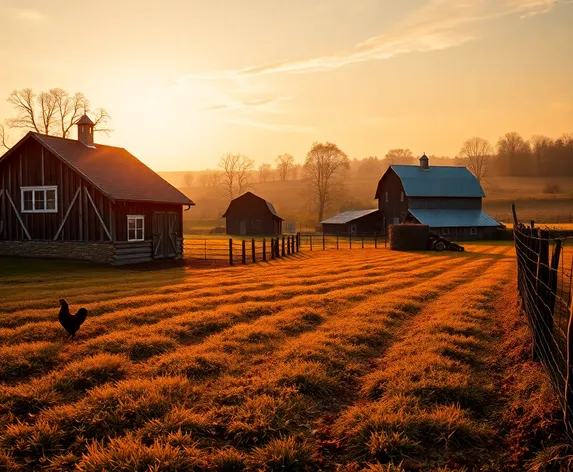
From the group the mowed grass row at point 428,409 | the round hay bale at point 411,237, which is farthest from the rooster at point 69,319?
the round hay bale at point 411,237

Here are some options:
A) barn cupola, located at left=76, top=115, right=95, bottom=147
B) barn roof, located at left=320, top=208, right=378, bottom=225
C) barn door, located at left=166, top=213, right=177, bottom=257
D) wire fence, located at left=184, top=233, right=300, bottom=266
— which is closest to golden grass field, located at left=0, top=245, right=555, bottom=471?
wire fence, located at left=184, top=233, right=300, bottom=266

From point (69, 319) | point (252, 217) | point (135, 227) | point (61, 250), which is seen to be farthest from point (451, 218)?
point (69, 319)

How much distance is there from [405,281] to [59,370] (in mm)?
14551

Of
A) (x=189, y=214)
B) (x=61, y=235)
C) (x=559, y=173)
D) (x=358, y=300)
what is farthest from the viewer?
(x=559, y=173)

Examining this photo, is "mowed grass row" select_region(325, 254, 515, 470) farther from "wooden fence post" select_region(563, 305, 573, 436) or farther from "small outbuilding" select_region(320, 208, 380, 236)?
"small outbuilding" select_region(320, 208, 380, 236)

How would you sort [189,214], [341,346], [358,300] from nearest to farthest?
A: 1. [341,346]
2. [358,300]
3. [189,214]

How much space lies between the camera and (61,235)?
96.0ft

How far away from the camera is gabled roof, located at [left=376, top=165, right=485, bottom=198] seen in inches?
2421

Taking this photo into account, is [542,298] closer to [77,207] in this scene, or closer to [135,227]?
[135,227]

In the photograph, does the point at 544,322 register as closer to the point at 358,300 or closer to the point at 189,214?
the point at 358,300

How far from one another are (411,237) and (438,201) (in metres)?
22.2

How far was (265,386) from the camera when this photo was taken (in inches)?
300

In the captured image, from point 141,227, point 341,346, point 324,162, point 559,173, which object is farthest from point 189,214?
point 341,346

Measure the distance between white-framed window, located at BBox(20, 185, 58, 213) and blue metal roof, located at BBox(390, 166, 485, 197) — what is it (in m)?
42.9
